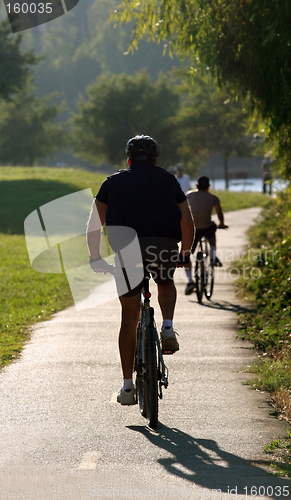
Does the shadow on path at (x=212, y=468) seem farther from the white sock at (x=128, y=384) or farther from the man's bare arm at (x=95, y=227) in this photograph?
the man's bare arm at (x=95, y=227)

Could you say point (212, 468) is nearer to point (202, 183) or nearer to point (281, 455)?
point (281, 455)

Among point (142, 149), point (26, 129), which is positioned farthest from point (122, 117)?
point (142, 149)

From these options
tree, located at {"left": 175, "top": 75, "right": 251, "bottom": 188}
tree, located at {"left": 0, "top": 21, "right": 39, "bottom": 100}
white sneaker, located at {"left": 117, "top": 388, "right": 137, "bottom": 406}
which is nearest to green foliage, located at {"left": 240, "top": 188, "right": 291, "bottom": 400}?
white sneaker, located at {"left": 117, "top": 388, "right": 137, "bottom": 406}

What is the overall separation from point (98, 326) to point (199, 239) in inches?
112

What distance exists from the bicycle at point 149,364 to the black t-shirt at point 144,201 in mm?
360

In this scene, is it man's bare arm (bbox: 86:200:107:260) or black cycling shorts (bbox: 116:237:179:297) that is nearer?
black cycling shorts (bbox: 116:237:179:297)

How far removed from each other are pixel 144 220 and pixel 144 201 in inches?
5.3

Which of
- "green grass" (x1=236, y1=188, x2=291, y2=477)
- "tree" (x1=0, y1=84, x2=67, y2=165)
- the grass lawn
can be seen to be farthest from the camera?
"tree" (x1=0, y1=84, x2=67, y2=165)

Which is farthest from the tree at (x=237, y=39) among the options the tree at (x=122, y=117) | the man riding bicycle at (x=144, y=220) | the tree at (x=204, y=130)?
the tree at (x=204, y=130)

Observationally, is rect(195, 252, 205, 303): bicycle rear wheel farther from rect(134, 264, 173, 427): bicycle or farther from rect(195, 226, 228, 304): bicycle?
rect(134, 264, 173, 427): bicycle

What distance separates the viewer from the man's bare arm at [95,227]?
489 cm

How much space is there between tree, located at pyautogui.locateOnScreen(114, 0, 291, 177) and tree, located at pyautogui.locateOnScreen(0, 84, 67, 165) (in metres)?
47.6

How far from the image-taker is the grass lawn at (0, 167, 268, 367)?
8.82 metres

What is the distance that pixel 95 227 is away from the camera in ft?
16.3
